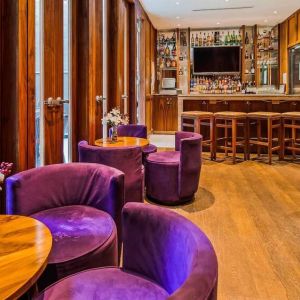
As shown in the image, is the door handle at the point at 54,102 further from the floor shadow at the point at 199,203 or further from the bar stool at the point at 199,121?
the bar stool at the point at 199,121

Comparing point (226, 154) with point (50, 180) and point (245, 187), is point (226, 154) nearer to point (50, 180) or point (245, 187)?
point (245, 187)

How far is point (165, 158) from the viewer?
4.21 metres

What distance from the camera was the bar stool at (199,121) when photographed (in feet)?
21.5

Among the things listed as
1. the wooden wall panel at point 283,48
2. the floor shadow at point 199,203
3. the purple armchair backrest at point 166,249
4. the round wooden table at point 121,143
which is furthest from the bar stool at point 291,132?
the purple armchair backrest at point 166,249

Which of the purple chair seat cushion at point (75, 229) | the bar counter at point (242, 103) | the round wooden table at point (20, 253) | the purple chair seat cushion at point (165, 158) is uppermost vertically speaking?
the bar counter at point (242, 103)

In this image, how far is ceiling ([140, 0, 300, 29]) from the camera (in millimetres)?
7816

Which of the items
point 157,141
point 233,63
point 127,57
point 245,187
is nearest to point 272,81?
point 233,63

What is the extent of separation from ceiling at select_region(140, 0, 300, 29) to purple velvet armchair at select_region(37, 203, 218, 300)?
7.04 m

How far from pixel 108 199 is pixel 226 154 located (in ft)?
16.5

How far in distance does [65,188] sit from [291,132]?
18.2 feet

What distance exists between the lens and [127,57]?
6.82m

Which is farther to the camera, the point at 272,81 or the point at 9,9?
the point at 272,81

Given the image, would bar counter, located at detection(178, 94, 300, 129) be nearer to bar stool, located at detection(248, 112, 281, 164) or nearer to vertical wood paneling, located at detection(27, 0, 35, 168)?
bar stool, located at detection(248, 112, 281, 164)

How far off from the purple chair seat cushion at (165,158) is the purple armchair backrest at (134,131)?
0.68 m
